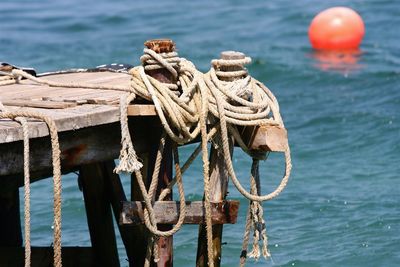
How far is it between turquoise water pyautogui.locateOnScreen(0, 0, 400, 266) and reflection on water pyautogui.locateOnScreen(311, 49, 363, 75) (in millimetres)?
30

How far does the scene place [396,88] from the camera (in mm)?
14625

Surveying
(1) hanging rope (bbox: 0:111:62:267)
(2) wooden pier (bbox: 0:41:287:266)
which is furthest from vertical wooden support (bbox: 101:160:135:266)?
(1) hanging rope (bbox: 0:111:62:267)

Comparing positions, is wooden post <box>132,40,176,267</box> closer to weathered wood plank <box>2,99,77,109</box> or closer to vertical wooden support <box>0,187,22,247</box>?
weathered wood plank <box>2,99,77,109</box>

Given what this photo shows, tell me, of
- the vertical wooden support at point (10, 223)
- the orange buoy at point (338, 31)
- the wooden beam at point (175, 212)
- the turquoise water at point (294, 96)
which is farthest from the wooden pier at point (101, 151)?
the orange buoy at point (338, 31)

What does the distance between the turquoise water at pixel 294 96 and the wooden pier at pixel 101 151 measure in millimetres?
2039

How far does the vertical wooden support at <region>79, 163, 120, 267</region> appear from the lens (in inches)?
269

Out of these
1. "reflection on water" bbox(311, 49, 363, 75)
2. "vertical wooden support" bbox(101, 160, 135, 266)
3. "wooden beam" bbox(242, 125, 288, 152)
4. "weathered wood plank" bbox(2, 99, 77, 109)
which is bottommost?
"reflection on water" bbox(311, 49, 363, 75)

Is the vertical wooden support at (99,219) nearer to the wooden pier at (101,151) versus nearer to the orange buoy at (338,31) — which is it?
the wooden pier at (101,151)

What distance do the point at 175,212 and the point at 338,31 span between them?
12.6 m

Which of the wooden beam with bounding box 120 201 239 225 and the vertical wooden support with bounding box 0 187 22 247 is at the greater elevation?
the wooden beam with bounding box 120 201 239 225

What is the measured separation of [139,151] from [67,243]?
12.0 ft

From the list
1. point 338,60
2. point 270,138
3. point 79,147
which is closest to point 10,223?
point 79,147

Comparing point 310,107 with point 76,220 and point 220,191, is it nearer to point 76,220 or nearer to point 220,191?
point 76,220

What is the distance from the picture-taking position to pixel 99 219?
6.98m
